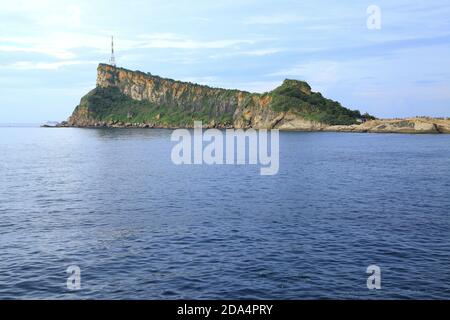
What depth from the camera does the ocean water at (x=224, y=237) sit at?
2812cm

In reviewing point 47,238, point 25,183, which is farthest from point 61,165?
point 47,238

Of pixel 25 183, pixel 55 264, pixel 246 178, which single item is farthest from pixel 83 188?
pixel 55 264

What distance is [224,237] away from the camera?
39.0m

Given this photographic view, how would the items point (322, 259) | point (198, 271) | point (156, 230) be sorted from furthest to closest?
point (156, 230), point (322, 259), point (198, 271)

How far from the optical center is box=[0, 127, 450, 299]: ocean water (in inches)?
1107

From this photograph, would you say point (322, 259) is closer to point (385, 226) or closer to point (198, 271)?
point (198, 271)

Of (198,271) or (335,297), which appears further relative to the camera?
(198,271)

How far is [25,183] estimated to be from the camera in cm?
7125
